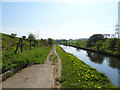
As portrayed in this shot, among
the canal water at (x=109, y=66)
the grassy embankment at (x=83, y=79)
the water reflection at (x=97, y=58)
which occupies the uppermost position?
the grassy embankment at (x=83, y=79)

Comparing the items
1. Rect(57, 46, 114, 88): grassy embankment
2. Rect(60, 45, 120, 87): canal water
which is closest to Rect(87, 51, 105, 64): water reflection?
Rect(60, 45, 120, 87): canal water

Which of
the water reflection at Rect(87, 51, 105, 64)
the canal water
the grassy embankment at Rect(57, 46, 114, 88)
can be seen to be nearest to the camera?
the grassy embankment at Rect(57, 46, 114, 88)

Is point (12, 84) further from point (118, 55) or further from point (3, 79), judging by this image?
point (118, 55)

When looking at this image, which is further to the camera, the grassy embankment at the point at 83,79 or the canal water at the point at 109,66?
the canal water at the point at 109,66

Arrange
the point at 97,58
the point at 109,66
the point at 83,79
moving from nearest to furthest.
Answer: the point at 83,79
the point at 109,66
the point at 97,58

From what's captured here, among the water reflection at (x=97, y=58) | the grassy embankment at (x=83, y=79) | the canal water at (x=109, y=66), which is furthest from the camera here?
the water reflection at (x=97, y=58)

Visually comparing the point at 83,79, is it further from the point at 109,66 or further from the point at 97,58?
the point at 97,58

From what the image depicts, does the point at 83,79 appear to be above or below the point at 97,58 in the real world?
above

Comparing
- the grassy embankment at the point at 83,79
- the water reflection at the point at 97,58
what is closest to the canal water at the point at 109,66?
the water reflection at the point at 97,58

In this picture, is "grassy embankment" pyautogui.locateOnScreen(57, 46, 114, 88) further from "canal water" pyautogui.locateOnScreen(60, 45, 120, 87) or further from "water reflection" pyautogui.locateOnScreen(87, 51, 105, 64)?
"water reflection" pyautogui.locateOnScreen(87, 51, 105, 64)

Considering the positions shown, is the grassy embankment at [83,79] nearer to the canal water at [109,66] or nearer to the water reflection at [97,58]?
the canal water at [109,66]

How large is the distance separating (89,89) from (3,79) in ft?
17.7

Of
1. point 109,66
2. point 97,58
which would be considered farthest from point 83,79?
point 97,58

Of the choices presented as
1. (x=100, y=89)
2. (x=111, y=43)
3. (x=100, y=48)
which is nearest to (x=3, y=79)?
(x=100, y=89)
